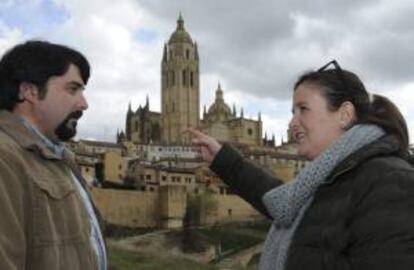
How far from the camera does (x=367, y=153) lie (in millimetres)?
3160

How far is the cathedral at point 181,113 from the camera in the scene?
382 ft

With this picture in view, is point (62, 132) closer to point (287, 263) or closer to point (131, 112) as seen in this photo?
point (287, 263)

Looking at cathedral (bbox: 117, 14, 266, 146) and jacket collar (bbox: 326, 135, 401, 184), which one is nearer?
jacket collar (bbox: 326, 135, 401, 184)

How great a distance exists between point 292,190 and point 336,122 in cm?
36

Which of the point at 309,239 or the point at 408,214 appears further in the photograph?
the point at 309,239

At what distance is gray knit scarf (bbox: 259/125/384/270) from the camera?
10.6 ft

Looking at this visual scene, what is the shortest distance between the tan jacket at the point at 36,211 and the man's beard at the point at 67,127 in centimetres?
15

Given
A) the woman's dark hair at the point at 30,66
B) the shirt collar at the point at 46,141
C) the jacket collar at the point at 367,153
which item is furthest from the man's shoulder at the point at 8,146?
the jacket collar at the point at 367,153

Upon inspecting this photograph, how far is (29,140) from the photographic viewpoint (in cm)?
332

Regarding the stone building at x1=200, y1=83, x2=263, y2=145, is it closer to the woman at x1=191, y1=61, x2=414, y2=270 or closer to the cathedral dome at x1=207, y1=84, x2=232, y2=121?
the cathedral dome at x1=207, y1=84, x2=232, y2=121

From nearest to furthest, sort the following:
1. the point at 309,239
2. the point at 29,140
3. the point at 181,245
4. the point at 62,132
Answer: the point at 309,239, the point at 29,140, the point at 62,132, the point at 181,245

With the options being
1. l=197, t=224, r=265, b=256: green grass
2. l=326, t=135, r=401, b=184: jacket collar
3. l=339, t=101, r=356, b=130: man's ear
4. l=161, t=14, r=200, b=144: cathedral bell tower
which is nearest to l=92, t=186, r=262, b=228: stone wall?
l=197, t=224, r=265, b=256: green grass

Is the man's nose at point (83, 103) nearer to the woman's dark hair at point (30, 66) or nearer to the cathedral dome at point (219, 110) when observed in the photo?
the woman's dark hair at point (30, 66)

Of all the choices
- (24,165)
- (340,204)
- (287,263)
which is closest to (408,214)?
(340,204)
